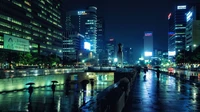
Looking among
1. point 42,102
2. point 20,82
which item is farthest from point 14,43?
point 42,102

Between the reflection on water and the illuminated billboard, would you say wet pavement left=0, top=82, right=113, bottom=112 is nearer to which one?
the reflection on water

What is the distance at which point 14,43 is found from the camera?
5966 cm

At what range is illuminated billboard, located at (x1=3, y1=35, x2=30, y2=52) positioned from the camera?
2229 inches

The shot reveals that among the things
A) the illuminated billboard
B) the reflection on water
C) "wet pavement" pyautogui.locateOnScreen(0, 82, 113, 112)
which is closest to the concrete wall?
the reflection on water

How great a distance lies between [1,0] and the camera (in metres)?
146

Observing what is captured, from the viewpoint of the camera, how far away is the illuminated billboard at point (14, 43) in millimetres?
56625

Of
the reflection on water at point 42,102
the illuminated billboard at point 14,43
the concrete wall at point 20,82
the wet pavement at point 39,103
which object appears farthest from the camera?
the illuminated billboard at point 14,43

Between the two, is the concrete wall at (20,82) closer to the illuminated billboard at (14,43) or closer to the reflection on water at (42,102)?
the reflection on water at (42,102)

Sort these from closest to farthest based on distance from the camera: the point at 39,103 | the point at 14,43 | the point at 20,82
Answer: the point at 39,103, the point at 20,82, the point at 14,43

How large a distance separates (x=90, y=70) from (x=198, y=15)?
145 metres

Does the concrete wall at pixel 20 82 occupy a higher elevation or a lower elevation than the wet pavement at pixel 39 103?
higher

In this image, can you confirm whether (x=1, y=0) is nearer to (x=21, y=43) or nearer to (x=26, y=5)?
(x=26, y=5)

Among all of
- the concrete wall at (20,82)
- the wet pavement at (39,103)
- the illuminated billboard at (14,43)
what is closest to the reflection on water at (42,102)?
the wet pavement at (39,103)

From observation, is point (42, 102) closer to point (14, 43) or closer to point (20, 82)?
point (20, 82)
